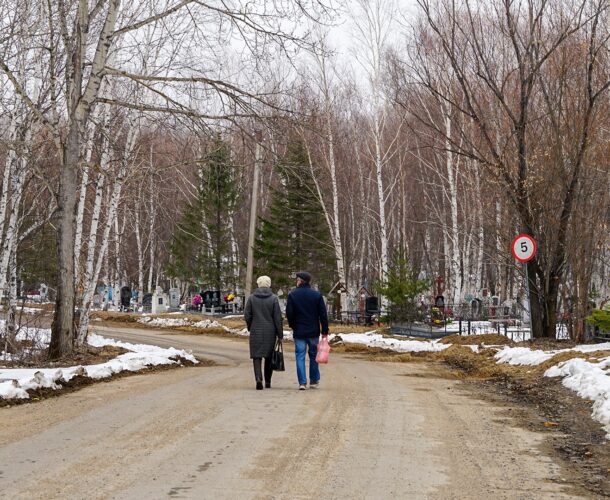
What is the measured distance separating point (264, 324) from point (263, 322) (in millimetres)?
33

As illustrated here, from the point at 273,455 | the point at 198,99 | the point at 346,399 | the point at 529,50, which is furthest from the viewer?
the point at 529,50

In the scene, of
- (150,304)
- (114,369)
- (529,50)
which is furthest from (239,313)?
(114,369)

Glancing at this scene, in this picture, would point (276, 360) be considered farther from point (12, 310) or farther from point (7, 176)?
point (7, 176)

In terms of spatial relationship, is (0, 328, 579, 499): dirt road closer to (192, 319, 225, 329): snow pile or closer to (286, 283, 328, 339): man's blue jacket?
(286, 283, 328, 339): man's blue jacket

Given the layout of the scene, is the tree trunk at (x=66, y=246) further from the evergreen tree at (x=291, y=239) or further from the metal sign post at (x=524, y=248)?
the evergreen tree at (x=291, y=239)

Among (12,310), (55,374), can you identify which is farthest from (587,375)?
(12,310)

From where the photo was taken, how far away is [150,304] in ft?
184

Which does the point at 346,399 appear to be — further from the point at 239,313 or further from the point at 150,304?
the point at 150,304

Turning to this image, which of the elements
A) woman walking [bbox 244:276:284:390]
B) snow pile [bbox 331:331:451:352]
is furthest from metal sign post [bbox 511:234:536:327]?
woman walking [bbox 244:276:284:390]

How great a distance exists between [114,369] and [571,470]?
8744 mm

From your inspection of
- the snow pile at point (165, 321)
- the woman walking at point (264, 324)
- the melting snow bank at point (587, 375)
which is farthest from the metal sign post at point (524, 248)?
the snow pile at point (165, 321)

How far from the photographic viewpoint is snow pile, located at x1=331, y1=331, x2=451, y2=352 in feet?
75.3

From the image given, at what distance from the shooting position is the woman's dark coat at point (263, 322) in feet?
39.9

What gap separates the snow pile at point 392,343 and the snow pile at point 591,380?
9445 millimetres
